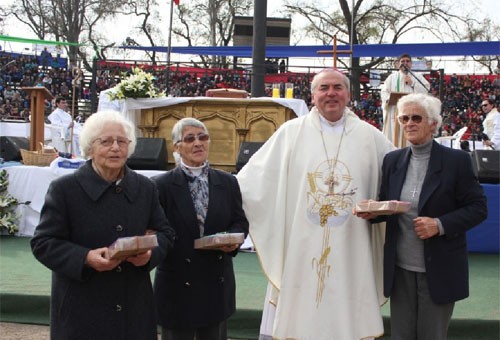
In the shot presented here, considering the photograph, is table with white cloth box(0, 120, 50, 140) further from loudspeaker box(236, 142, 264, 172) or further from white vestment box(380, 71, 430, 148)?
white vestment box(380, 71, 430, 148)

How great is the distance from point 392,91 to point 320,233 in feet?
20.8

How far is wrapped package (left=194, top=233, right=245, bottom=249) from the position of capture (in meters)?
3.33

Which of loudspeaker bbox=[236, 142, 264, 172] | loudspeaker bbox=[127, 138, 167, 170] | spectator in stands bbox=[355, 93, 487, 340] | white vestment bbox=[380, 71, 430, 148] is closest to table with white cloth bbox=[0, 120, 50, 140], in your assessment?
loudspeaker bbox=[127, 138, 167, 170]

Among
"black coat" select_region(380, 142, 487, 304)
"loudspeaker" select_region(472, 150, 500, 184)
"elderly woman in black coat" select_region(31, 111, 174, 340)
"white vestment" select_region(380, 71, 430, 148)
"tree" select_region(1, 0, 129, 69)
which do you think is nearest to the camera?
"elderly woman in black coat" select_region(31, 111, 174, 340)

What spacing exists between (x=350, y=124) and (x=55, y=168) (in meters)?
5.19

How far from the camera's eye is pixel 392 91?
9.80m

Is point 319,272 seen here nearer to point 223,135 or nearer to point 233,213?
point 233,213

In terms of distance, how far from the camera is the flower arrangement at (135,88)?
29.6 ft

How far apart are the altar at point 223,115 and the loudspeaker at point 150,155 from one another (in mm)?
613

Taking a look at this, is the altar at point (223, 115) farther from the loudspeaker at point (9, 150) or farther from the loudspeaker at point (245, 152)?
the loudspeaker at point (9, 150)

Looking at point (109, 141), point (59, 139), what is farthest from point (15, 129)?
point (109, 141)

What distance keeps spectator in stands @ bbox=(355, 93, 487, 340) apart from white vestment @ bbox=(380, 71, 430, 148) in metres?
4.97

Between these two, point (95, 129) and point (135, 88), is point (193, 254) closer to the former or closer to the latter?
point (95, 129)

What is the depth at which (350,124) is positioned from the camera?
13.3ft
